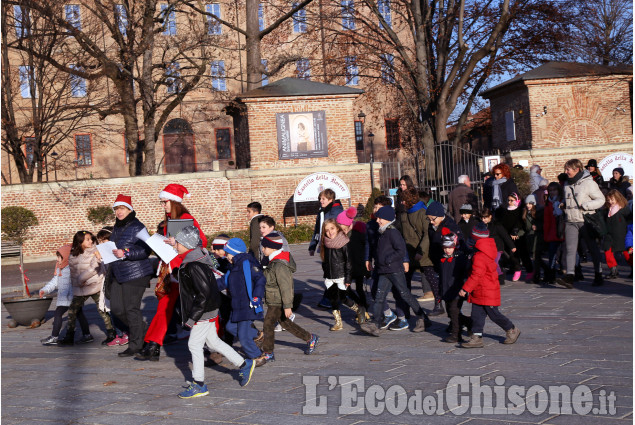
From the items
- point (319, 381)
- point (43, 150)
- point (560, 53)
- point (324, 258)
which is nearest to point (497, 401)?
point (319, 381)

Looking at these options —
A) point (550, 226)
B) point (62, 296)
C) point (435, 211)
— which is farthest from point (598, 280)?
point (62, 296)

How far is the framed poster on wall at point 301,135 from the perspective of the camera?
96.8 ft

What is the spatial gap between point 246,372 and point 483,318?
8.85 ft

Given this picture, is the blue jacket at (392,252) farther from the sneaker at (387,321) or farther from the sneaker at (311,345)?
the sneaker at (311,345)

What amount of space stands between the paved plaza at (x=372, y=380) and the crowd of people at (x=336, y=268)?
0.97ft

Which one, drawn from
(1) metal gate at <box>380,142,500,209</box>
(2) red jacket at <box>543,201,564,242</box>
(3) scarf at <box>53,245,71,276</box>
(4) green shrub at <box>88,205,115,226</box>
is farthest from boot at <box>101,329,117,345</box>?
(4) green shrub at <box>88,205,115,226</box>

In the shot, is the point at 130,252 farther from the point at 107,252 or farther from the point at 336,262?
the point at 336,262

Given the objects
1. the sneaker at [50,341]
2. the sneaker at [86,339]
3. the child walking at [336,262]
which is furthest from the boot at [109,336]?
the child walking at [336,262]

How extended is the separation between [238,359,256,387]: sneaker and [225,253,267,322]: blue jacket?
0.59 metres

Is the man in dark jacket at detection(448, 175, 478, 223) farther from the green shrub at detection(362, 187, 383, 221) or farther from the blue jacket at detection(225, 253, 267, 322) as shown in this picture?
the green shrub at detection(362, 187, 383, 221)

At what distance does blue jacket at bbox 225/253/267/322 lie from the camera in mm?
8289

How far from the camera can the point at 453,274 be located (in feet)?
31.0

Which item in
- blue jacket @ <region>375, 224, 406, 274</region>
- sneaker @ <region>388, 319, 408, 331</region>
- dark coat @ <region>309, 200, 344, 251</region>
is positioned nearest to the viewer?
blue jacket @ <region>375, 224, 406, 274</region>

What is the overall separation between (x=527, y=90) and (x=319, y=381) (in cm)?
2489
